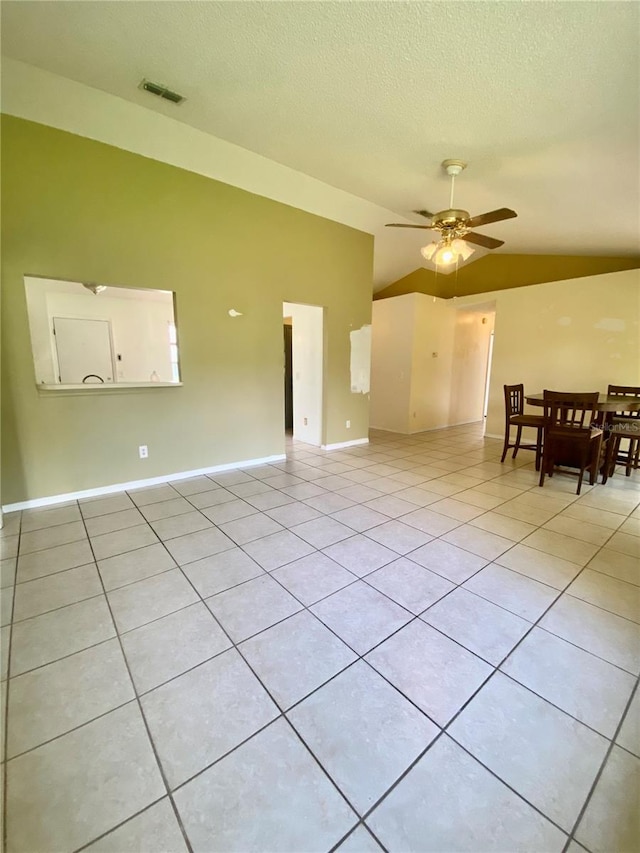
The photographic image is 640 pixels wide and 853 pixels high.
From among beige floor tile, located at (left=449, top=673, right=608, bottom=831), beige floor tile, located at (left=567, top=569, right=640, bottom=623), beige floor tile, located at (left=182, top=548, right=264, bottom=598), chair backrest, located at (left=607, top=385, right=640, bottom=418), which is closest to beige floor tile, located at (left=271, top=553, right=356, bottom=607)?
beige floor tile, located at (left=182, top=548, right=264, bottom=598)

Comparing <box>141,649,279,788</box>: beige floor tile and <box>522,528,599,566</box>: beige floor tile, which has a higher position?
<box>522,528,599,566</box>: beige floor tile

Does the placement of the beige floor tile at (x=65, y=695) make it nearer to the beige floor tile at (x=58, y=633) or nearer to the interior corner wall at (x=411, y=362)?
the beige floor tile at (x=58, y=633)

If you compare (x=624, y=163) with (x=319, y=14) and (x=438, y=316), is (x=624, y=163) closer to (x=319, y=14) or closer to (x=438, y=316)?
(x=319, y=14)

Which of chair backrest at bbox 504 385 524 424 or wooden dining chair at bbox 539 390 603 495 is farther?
chair backrest at bbox 504 385 524 424

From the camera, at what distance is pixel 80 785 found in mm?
1034

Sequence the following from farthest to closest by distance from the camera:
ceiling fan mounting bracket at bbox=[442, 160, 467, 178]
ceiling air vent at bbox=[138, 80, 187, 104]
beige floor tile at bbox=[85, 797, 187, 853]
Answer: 1. ceiling fan mounting bracket at bbox=[442, 160, 467, 178]
2. ceiling air vent at bbox=[138, 80, 187, 104]
3. beige floor tile at bbox=[85, 797, 187, 853]

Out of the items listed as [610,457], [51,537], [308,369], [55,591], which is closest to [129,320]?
[308,369]

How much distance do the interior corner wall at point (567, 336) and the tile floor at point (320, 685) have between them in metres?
3.00

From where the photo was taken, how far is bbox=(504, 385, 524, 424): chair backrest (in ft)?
14.8

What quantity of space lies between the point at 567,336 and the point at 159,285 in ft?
17.9

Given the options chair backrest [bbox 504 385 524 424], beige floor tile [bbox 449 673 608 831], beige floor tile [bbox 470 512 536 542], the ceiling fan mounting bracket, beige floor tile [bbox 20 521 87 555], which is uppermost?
the ceiling fan mounting bracket

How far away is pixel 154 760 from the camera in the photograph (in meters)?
1.10

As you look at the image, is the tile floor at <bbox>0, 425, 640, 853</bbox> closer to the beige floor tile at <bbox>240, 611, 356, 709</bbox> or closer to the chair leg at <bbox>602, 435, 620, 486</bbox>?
the beige floor tile at <bbox>240, 611, 356, 709</bbox>

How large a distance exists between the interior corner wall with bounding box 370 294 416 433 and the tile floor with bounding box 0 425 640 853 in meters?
3.72
